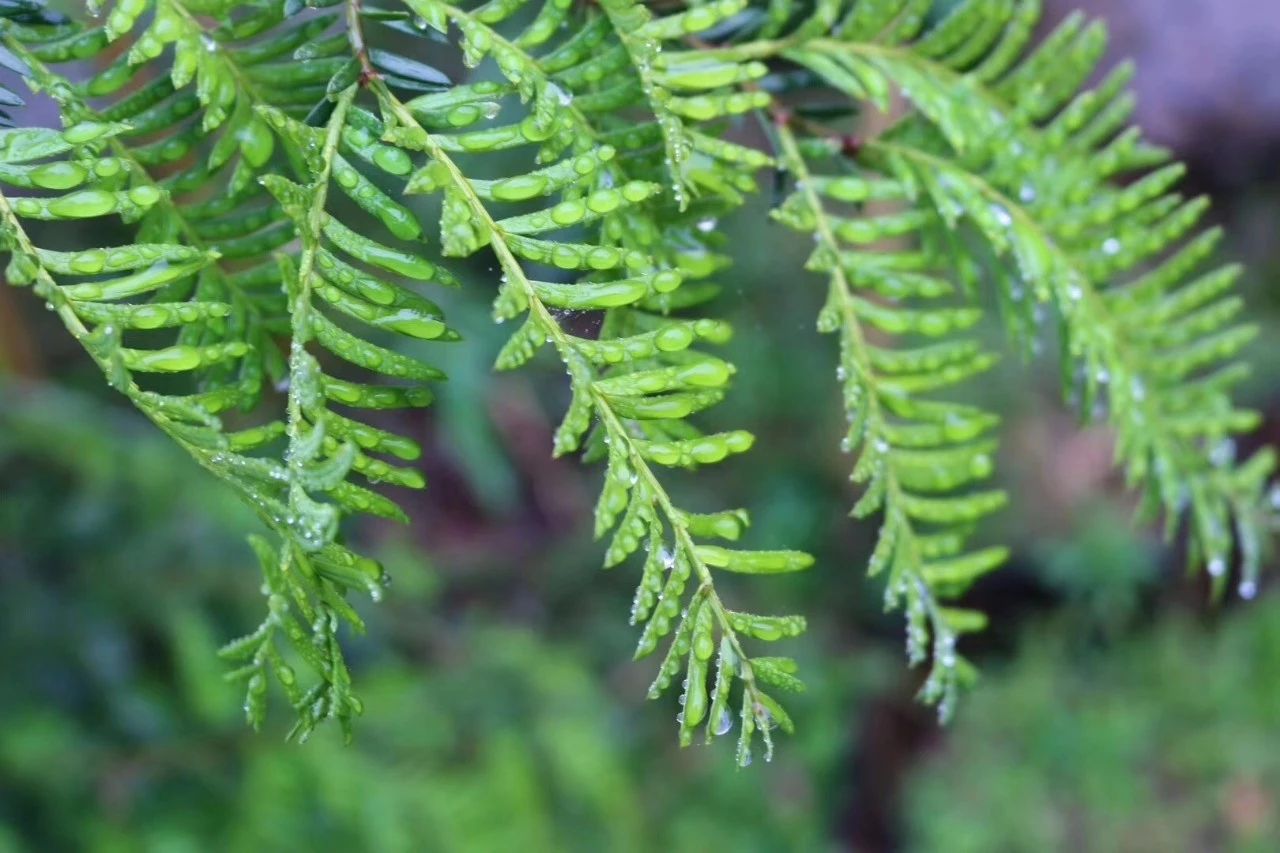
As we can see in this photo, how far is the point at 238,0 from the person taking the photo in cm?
60

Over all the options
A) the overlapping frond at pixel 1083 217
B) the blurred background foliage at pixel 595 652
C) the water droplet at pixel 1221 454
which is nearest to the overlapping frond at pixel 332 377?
the overlapping frond at pixel 1083 217

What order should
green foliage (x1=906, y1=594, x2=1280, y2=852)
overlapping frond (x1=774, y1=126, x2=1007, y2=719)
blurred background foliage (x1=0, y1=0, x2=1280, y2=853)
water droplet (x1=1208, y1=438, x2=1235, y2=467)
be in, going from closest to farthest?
overlapping frond (x1=774, y1=126, x2=1007, y2=719), water droplet (x1=1208, y1=438, x2=1235, y2=467), blurred background foliage (x1=0, y1=0, x2=1280, y2=853), green foliage (x1=906, y1=594, x2=1280, y2=852)

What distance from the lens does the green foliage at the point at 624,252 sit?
1.77ft

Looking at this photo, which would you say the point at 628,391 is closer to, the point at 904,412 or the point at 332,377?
the point at 332,377

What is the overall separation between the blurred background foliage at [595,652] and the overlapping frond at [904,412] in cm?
73

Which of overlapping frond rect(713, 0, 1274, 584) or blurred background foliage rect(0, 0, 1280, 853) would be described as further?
blurred background foliage rect(0, 0, 1280, 853)

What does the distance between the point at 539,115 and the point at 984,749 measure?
2313mm

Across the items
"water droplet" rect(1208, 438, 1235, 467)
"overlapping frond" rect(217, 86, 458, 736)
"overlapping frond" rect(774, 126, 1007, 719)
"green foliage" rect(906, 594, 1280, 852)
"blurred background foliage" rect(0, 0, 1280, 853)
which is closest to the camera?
"overlapping frond" rect(217, 86, 458, 736)

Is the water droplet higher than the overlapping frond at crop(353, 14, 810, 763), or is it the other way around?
the water droplet

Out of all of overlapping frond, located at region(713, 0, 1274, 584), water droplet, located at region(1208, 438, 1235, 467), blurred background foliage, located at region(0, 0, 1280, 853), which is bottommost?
blurred background foliage, located at region(0, 0, 1280, 853)

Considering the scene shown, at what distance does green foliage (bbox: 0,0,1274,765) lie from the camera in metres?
0.54

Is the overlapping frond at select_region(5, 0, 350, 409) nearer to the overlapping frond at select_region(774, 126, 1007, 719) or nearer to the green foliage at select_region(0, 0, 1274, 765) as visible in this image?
the green foliage at select_region(0, 0, 1274, 765)

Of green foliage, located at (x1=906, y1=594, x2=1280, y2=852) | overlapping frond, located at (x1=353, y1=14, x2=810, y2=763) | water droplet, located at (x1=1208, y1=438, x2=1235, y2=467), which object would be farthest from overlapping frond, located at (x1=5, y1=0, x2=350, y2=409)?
green foliage, located at (x1=906, y1=594, x2=1280, y2=852)

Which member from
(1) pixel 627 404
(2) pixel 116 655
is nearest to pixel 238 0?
(1) pixel 627 404
